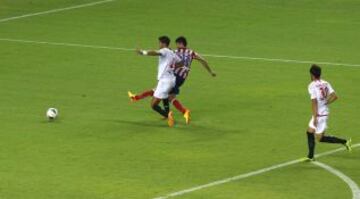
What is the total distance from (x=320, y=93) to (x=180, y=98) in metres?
8.39

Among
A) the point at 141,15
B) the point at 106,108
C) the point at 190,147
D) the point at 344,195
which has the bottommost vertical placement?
the point at 344,195

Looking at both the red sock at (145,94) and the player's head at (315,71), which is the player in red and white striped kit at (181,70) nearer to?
the red sock at (145,94)

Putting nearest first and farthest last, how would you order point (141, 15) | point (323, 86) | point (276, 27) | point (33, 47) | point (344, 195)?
1. point (344, 195)
2. point (323, 86)
3. point (33, 47)
4. point (276, 27)
5. point (141, 15)

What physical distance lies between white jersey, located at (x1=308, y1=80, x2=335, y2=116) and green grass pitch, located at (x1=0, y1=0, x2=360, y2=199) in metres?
1.13

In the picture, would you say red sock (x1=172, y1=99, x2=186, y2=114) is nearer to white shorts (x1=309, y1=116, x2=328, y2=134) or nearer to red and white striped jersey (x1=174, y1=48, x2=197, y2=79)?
red and white striped jersey (x1=174, y1=48, x2=197, y2=79)

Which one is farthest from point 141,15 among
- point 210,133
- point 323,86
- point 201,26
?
point 323,86

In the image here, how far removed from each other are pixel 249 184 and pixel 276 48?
62.7 ft

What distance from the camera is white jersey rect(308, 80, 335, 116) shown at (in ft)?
74.0

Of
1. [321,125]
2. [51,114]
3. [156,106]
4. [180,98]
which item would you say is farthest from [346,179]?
[180,98]

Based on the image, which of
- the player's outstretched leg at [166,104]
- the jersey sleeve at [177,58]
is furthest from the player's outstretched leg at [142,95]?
the jersey sleeve at [177,58]

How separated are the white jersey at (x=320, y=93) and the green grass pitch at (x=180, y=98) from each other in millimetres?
1127

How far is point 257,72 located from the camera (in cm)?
3488

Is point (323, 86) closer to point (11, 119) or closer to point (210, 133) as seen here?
point (210, 133)

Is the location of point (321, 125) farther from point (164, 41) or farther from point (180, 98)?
point (180, 98)
